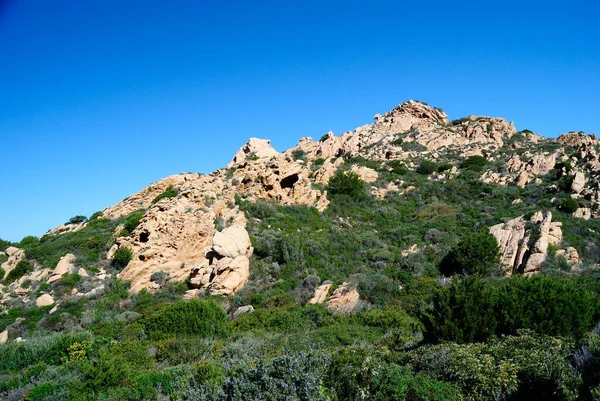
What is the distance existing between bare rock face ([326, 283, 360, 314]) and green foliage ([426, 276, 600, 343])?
6092 mm

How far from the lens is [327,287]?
1967cm

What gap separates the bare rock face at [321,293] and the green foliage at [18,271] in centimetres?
1600

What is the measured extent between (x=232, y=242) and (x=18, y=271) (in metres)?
12.0

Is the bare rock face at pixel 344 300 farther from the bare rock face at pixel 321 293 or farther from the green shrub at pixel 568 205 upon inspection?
the green shrub at pixel 568 205

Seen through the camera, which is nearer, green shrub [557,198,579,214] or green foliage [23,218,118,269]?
green foliage [23,218,118,269]

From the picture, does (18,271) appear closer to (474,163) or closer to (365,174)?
(365,174)

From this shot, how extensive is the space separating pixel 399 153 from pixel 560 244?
2458cm

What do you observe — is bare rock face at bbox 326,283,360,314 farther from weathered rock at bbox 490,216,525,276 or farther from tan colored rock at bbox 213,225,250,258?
weathered rock at bbox 490,216,525,276

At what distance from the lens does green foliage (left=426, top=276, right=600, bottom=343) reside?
1143 centimetres

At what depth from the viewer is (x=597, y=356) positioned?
718cm

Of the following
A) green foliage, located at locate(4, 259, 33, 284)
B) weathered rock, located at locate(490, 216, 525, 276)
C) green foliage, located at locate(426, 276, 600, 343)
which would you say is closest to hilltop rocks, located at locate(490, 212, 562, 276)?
weathered rock, located at locate(490, 216, 525, 276)

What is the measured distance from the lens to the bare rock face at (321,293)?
18.8 metres

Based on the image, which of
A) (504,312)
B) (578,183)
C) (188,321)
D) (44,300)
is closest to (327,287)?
(188,321)

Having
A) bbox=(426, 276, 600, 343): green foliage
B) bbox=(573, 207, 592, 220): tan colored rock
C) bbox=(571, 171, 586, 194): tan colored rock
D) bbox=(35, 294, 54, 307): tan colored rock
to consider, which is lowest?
bbox=(35, 294, 54, 307): tan colored rock
